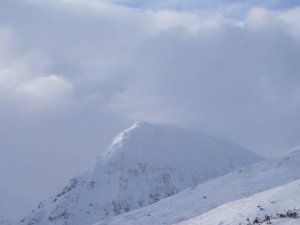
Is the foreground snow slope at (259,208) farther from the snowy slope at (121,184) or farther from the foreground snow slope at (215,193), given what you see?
the snowy slope at (121,184)

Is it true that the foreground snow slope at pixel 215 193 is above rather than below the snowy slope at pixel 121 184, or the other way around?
below

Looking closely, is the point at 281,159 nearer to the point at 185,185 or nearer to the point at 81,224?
the point at 81,224

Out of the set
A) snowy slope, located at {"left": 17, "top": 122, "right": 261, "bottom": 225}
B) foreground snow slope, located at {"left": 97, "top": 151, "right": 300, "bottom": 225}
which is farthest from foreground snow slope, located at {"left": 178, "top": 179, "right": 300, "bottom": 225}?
snowy slope, located at {"left": 17, "top": 122, "right": 261, "bottom": 225}

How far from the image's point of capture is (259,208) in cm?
4512

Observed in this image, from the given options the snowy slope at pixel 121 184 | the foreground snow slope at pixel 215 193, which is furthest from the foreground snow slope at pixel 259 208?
the snowy slope at pixel 121 184

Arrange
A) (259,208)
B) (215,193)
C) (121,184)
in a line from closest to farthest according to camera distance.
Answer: (259,208), (215,193), (121,184)

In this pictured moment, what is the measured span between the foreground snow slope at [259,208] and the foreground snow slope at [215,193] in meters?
15.6

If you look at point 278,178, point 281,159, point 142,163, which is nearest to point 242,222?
point 278,178

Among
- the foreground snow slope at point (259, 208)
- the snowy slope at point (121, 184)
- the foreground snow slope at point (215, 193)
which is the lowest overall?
the foreground snow slope at point (259, 208)

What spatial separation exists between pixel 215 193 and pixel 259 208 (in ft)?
96.8

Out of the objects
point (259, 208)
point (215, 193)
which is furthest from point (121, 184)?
point (259, 208)

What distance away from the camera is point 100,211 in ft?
520

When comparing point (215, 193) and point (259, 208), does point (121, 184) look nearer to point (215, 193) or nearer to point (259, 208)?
point (215, 193)

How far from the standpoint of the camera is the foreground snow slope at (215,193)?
6750 centimetres
